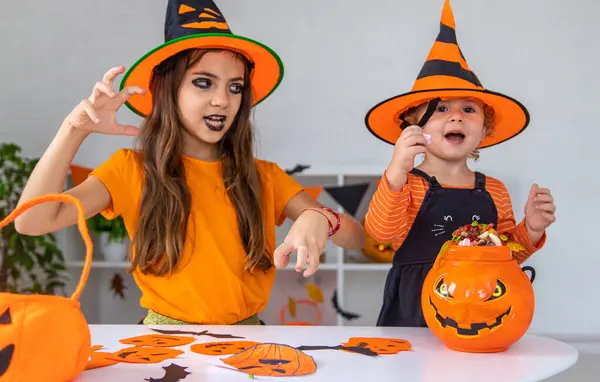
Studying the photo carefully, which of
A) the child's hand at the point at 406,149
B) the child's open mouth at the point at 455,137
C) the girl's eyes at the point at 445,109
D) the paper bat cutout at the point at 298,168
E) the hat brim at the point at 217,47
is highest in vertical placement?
the hat brim at the point at 217,47

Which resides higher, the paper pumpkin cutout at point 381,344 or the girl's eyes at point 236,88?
the girl's eyes at point 236,88

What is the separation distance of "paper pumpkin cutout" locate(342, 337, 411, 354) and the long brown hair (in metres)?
0.44

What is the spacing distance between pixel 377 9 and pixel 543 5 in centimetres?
77

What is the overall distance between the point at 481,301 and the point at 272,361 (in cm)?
32

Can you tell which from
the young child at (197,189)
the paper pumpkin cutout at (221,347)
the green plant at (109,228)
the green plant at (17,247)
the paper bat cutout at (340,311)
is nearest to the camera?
the paper pumpkin cutout at (221,347)

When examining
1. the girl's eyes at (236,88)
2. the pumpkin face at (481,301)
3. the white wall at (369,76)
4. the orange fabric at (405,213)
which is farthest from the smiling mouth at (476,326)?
the white wall at (369,76)

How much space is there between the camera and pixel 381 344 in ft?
3.21

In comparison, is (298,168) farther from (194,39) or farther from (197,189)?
(194,39)

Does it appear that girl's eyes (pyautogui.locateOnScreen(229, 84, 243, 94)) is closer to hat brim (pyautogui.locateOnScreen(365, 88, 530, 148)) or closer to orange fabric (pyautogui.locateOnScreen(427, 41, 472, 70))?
hat brim (pyautogui.locateOnScreen(365, 88, 530, 148))

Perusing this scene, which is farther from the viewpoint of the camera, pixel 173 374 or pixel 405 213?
pixel 405 213

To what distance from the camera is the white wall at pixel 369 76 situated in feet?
9.64

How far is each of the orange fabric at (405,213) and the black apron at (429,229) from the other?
0.02 metres

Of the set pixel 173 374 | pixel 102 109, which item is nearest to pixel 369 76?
pixel 102 109

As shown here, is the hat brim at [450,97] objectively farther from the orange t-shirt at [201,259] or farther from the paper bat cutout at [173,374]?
the paper bat cutout at [173,374]
